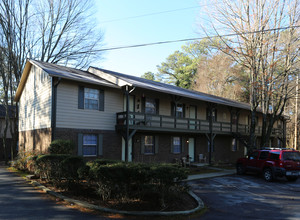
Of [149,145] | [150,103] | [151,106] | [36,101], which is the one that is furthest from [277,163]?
[36,101]

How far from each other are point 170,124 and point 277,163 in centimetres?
811

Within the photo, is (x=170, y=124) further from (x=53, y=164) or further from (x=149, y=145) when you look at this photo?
(x=53, y=164)

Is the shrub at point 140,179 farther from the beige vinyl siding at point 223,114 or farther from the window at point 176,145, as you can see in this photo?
the beige vinyl siding at point 223,114

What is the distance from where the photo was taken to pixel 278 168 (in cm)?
1400

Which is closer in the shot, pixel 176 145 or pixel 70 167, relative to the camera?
pixel 70 167

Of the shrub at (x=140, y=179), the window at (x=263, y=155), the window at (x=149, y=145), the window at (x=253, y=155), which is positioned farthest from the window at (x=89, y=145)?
the window at (x=263, y=155)

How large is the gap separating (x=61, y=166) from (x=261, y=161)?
11.4m

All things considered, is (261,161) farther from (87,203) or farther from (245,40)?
(87,203)

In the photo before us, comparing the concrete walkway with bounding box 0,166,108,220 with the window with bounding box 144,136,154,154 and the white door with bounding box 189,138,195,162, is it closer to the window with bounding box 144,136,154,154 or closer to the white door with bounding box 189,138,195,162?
the window with bounding box 144,136,154,154

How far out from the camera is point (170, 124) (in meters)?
19.8

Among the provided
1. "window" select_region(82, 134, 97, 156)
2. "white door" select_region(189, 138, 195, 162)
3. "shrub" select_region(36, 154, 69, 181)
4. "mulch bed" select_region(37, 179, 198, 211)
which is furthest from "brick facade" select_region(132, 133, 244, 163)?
"mulch bed" select_region(37, 179, 198, 211)

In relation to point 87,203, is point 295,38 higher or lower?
higher

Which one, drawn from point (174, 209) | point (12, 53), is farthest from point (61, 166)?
point (12, 53)

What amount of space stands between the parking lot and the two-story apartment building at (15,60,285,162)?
18.3ft
